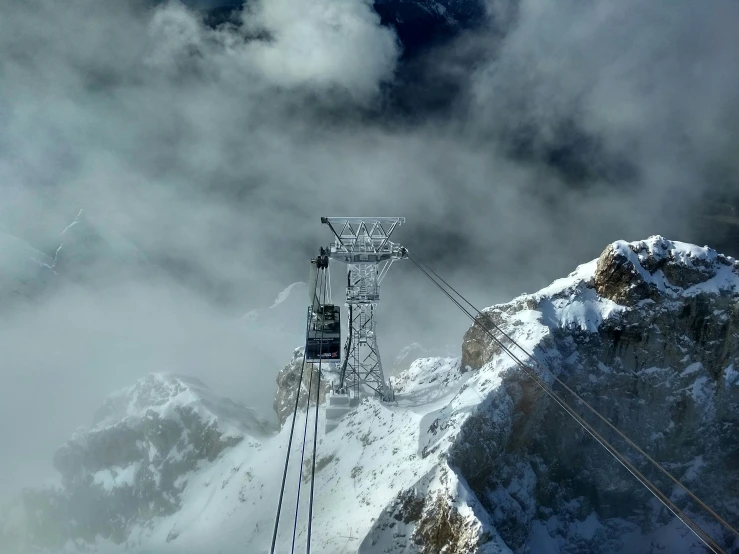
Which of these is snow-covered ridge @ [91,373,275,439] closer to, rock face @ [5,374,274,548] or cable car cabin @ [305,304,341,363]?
rock face @ [5,374,274,548]

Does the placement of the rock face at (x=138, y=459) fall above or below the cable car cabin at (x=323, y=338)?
above

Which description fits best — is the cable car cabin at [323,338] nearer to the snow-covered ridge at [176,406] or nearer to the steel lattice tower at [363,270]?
the steel lattice tower at [363,270]

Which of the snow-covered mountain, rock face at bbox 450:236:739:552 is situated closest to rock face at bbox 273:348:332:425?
the snow-covered mountain

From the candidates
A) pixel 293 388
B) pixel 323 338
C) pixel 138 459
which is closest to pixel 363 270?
pixel 323 338

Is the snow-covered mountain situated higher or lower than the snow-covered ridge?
lower

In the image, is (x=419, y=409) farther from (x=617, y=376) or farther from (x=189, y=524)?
(x=189, y=524)

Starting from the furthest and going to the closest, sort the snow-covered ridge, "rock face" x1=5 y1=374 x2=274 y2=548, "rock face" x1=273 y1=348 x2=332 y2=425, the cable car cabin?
the snow-covered ridge, "rock face" x1=5 y1=374 x2=274 y2=548, "rock face" x1=273 y1=348 x2=332 y2=425, the cable car cabin

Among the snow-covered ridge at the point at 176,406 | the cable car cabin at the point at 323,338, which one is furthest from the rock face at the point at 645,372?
the snow-covered ridge at the point at 176,406
